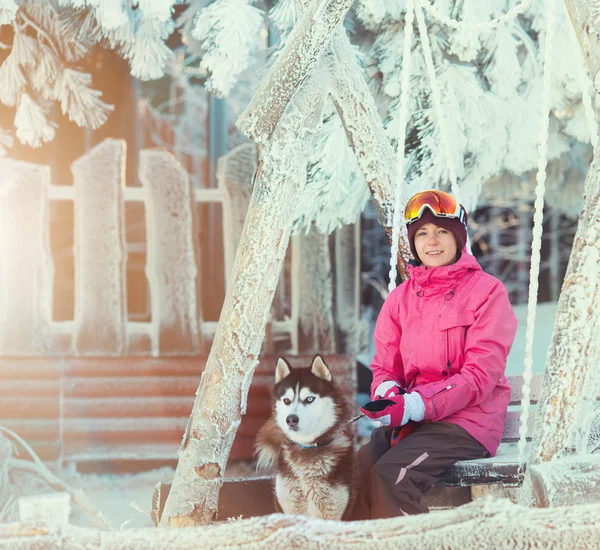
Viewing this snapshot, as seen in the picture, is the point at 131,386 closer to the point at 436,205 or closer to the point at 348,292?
the point at 348,292

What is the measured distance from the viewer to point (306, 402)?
2.84 m

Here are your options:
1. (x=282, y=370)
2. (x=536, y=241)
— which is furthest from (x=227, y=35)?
(x=536, y=241)

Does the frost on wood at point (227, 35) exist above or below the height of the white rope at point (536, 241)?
above

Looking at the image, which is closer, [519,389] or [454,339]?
[454,339]

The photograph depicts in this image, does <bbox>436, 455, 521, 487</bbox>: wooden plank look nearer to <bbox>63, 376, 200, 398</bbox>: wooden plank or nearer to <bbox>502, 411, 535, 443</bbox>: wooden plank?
<bbox>502, 411, 535, 443</bbox>: wooden plank

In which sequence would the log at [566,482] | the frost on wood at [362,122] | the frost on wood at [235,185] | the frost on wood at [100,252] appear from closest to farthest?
the log at [566,482] < the frost on wood at [362,122] < the frost on wood at [100,252] < the frost on wood at [235,185]

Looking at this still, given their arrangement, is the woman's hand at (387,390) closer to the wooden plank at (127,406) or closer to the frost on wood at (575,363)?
the frost on wood at (575,363)

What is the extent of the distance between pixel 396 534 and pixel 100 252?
3.07 meters

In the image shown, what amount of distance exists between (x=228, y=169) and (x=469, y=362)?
2.40 m

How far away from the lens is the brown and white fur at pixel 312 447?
9.05 feet

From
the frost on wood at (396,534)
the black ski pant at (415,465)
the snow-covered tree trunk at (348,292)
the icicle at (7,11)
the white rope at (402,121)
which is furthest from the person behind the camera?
the snow-covered tree trunk at (348,292)

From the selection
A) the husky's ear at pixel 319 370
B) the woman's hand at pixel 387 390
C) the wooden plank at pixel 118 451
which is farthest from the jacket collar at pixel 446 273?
the wooden plank at pixel 118 451

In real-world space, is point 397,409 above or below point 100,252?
below

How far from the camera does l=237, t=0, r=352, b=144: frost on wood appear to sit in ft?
9.00
